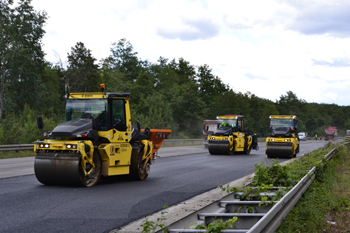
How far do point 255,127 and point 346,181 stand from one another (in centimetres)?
7713

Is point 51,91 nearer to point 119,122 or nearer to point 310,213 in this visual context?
point 119,122

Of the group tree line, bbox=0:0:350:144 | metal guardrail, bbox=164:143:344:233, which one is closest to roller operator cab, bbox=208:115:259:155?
tree line, bbox=0:0:350:144

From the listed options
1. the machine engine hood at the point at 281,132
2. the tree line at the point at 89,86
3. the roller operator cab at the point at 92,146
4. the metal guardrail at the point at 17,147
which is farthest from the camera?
the tree line at the point at 89,86

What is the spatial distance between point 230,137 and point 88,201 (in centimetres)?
1838

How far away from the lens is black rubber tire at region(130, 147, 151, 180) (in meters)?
11.7

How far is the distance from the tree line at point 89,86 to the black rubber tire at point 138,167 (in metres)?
13.2

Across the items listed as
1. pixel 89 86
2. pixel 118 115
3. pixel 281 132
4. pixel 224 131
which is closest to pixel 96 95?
pixel 118 115

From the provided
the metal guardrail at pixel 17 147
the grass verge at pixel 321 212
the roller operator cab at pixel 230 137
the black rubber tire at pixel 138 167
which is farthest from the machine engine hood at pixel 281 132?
the metal guardrail at pixel 17 147

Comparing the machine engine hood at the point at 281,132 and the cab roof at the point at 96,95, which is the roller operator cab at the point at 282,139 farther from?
the cab roof at the point at 96,95

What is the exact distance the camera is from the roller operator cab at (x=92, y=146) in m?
9.68

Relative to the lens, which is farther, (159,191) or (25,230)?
(159,191)

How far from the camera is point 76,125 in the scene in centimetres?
1034

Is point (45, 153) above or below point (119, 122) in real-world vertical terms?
below

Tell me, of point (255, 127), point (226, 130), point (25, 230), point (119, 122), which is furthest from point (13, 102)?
point (255, 127)
